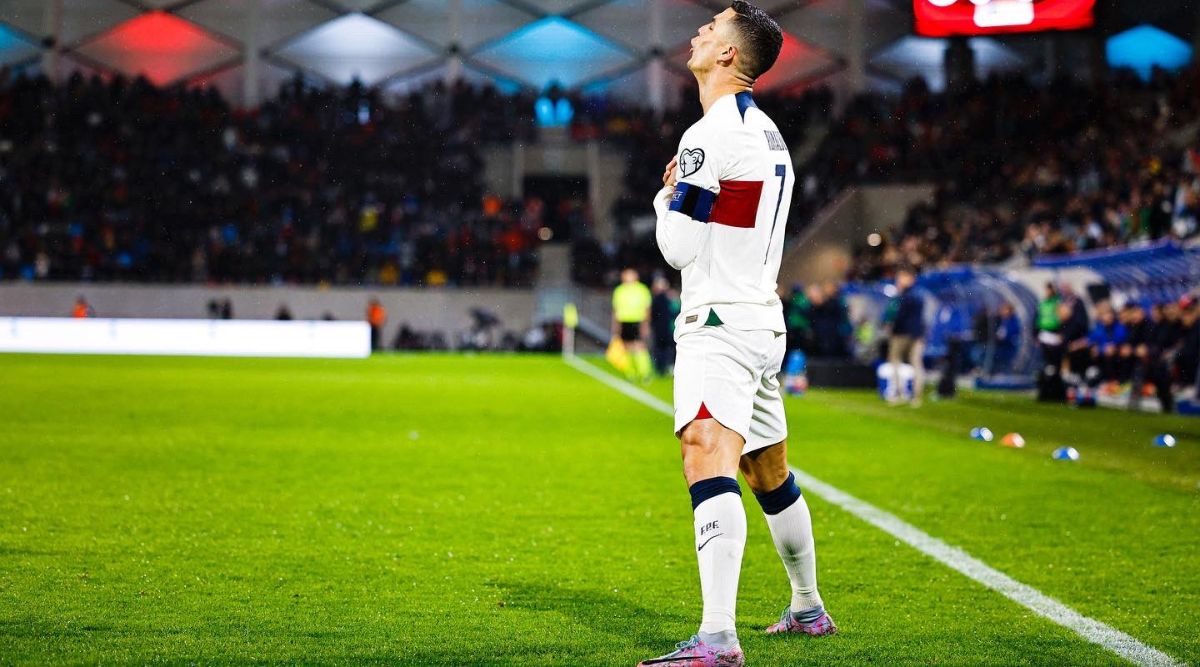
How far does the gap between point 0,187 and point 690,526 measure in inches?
1599

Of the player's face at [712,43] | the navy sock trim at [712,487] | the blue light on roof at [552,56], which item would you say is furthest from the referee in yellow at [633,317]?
the blue light on roof at [552,56]

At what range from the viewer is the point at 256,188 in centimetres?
4478

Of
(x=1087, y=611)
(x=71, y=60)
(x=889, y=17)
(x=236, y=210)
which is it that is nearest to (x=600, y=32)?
(x=889, y=17)

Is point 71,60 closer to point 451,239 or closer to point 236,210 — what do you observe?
point 236,210

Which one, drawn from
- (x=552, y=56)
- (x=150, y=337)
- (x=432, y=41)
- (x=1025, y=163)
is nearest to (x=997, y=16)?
(x=1025, y=163)

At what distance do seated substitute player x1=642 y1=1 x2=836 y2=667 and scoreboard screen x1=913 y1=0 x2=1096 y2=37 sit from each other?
87.7ft

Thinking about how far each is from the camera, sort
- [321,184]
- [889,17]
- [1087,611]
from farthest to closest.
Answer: [889,17], [321,184], [1087,611]

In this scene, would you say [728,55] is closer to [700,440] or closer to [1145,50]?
[700,440]

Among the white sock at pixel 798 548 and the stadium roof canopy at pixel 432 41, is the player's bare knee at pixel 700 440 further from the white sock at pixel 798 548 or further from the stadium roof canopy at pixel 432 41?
the stadium roof canopy at pixel 432 41

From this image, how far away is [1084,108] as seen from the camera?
41.5 meters

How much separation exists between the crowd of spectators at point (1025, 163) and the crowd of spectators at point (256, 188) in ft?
39.7

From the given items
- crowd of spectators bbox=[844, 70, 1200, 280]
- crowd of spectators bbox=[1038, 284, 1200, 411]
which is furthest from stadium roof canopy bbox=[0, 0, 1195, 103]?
crowd of spectators bbox=[1038, 284, 1200, 411]

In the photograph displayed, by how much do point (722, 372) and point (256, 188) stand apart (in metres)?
42.6

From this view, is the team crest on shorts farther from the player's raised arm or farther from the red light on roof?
the red light on roof
